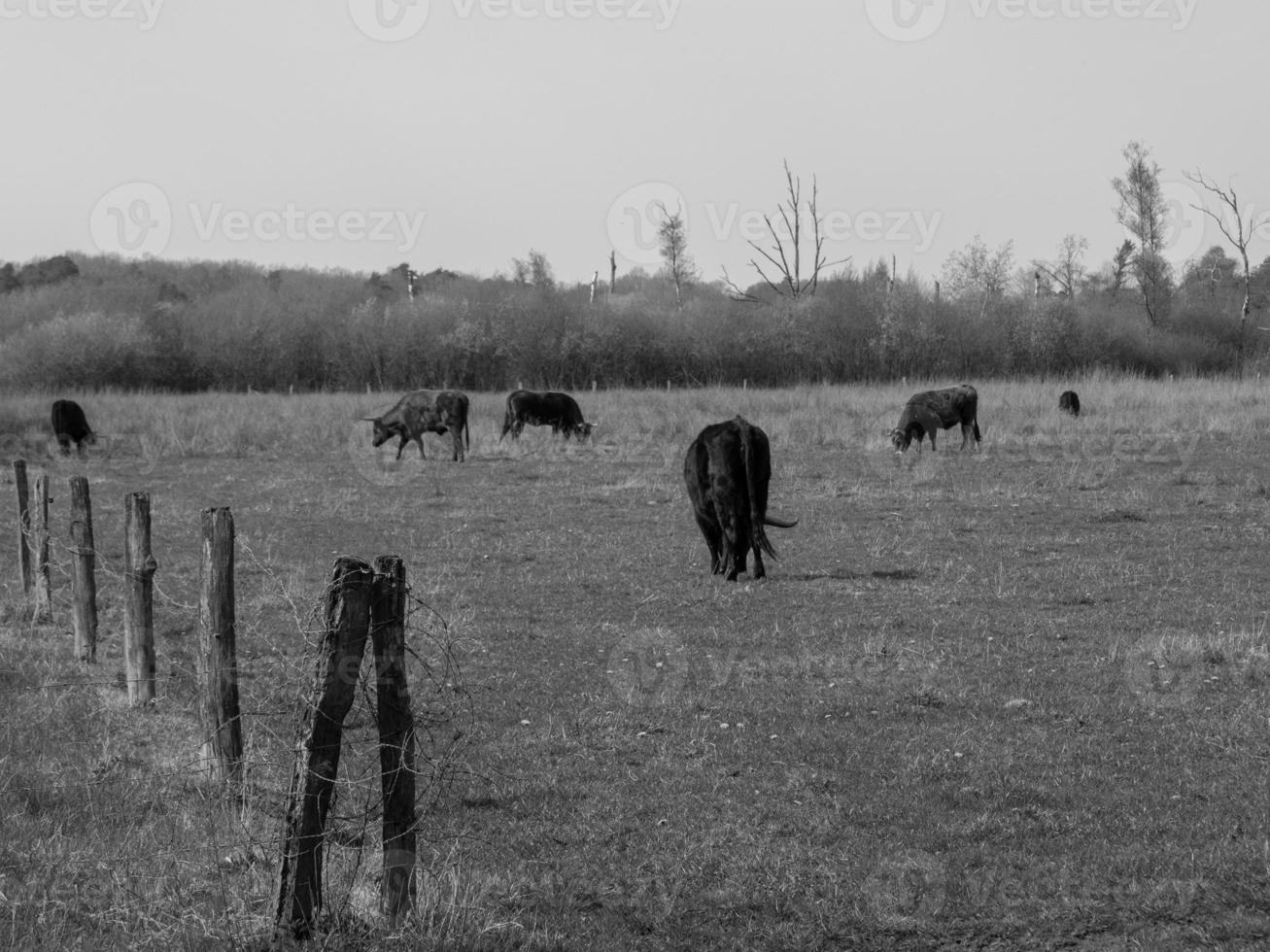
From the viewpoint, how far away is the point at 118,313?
5762 cm

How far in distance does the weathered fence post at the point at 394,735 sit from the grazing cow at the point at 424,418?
22500mm

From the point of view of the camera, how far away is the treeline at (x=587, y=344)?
5319cm

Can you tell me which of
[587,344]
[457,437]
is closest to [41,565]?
[457,437]

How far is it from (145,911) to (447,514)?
1301cm

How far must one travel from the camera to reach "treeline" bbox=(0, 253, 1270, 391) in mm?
53188

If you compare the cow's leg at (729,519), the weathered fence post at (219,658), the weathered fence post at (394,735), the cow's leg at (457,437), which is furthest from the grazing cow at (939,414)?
the weathered fence post at (394,735)

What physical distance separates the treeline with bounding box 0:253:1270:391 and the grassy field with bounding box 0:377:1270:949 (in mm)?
37669

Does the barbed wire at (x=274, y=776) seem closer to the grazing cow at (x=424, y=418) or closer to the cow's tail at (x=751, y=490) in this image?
the cow's tail at (x=751, y=490)

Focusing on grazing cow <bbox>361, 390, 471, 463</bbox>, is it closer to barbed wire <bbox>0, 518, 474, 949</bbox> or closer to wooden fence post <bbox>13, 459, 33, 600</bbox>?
wooden fence post <bbox>13, 459, 33, 600</bbox>

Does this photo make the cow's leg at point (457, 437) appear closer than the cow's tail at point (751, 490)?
No

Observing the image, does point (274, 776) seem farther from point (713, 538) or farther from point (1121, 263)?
point (1121, 263)

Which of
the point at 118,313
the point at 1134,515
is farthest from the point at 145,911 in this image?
the point at 118,313

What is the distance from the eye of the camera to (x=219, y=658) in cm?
578

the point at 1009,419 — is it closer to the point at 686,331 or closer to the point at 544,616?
the point at 544,616
